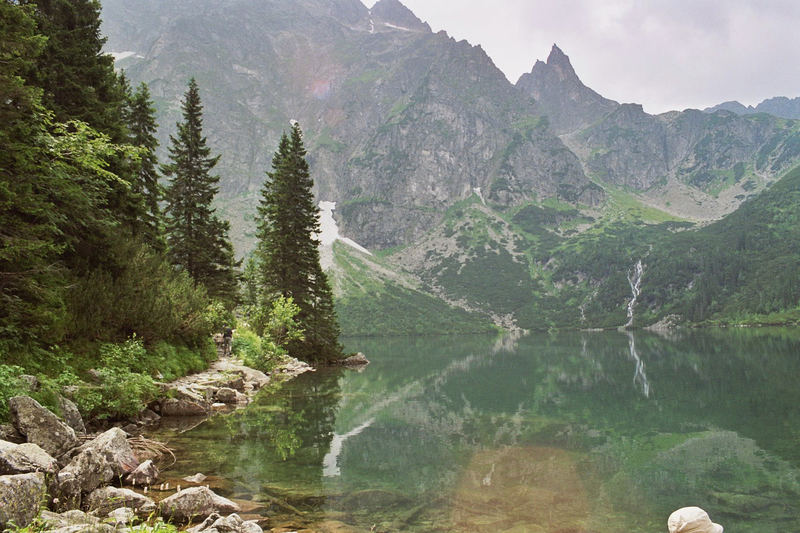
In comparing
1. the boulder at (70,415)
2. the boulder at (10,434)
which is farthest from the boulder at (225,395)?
the boulder at (10,434)

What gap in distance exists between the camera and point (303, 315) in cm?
4744

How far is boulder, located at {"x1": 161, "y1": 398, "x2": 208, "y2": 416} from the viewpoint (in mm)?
19344

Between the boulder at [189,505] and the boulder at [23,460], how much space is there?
2167 millimetres

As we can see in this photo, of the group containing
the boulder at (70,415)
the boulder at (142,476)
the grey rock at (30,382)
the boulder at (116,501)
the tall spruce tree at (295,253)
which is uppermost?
A: the tall spruce tree at (295,253)

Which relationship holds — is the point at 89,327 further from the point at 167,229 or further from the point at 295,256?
the point at 295,256

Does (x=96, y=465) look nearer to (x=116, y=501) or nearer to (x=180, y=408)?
(x=116, y=501)

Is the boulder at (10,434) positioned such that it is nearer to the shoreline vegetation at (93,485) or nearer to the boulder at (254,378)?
the shoreline vegetation at (93,485)

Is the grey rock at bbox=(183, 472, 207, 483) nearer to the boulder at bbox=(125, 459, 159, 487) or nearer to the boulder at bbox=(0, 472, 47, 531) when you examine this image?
the boulder at bbox=(125, 459, 159, 487)

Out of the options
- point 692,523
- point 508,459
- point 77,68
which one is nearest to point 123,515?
point 692,523

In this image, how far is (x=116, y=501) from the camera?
8.30m

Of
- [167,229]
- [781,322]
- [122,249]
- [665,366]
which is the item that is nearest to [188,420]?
[122,249]

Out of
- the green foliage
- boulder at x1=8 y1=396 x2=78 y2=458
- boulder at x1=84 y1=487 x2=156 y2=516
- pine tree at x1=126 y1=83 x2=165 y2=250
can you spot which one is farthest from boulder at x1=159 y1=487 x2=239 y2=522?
the green foliage

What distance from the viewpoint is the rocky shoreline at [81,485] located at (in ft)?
21.2

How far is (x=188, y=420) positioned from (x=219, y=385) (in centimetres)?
590
